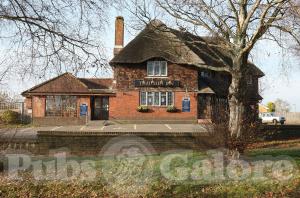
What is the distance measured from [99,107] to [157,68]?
7.26 metres

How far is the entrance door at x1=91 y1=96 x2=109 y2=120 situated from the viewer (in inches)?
1615

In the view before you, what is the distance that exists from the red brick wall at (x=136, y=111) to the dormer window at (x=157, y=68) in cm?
236

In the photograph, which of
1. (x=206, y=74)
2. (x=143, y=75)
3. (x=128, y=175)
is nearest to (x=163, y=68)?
(x=143, y=75)

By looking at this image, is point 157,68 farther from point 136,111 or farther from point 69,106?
point 69,106

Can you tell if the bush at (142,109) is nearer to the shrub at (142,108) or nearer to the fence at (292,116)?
the shrub at (142,108)

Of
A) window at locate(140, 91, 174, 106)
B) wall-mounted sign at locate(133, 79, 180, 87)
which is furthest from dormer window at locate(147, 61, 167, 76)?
window at locate(140, 91, 174, 106)

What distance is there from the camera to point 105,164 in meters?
13.4

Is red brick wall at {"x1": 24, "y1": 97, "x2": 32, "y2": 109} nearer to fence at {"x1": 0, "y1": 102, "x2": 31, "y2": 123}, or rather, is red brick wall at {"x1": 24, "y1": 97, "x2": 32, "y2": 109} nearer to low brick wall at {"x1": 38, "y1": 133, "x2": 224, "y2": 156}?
fence at {"x1": 0, "y1": 102, "x2": 31, "y2": 123}

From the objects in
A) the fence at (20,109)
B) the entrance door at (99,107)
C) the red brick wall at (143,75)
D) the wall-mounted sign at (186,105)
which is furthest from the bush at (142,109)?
the fence at (20,109)

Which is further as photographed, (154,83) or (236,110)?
(154,83)

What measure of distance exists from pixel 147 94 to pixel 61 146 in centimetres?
2024

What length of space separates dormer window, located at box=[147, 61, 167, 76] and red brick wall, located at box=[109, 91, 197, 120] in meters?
2.36

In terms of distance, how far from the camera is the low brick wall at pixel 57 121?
38.9 metres

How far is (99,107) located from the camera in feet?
135
